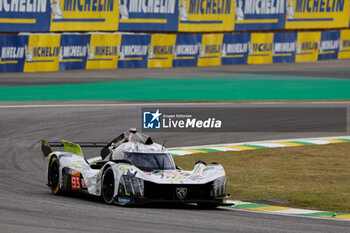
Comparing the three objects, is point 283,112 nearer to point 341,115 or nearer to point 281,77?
point 341,115

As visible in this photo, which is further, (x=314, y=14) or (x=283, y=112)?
(x=314, y=14)

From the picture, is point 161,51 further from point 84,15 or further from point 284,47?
point 284,47

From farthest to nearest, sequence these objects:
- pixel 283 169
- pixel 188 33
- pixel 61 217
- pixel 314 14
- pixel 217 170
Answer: pixel 314 14 → pixel 188 33 → pixel 283 169 → pixel 217 170 → pixel 61 217

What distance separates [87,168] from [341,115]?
14.5 meters

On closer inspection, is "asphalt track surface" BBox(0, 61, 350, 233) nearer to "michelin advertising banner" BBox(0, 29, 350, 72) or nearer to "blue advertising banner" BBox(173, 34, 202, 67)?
"michelin advertising banner" BBox(0, 29, 350, 72)

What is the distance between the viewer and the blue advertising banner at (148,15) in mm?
40031

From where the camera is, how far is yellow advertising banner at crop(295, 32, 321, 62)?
4812 centimetres

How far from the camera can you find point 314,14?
49.1m

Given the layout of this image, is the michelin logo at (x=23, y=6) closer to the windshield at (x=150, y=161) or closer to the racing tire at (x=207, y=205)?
the windshield at (x=150, y=161)

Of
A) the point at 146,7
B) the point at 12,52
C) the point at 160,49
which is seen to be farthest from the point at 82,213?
the point at 160,49

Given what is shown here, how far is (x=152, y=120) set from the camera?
24.2 metres

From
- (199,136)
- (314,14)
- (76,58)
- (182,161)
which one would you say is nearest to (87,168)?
(182,161)

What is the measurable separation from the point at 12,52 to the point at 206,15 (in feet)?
40.7

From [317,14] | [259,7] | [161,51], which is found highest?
[259,7]
